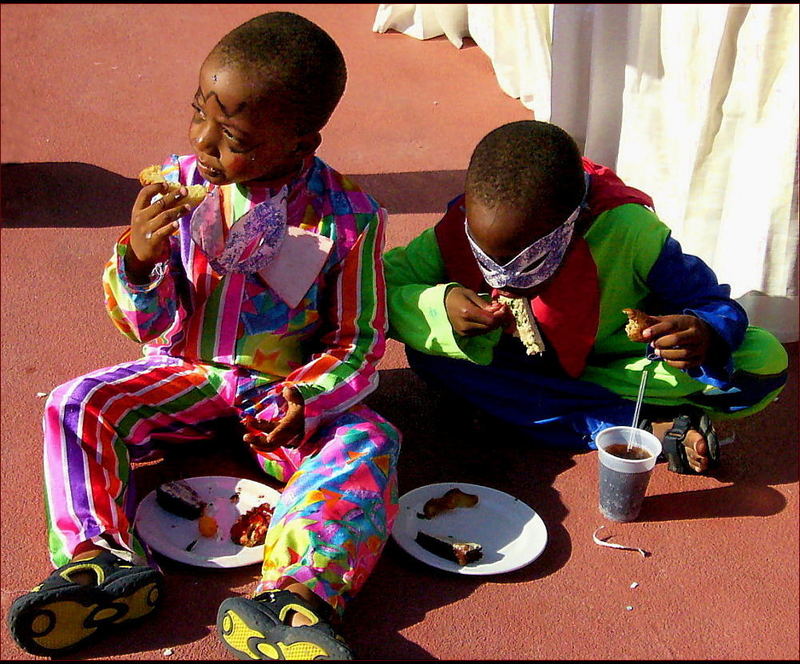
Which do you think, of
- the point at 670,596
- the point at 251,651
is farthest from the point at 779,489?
the point at 251,651

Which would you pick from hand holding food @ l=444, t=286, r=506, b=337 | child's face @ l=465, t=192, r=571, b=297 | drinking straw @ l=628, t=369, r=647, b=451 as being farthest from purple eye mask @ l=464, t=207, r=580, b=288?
drinking straw @ l=628, t=369, r=647, b=451

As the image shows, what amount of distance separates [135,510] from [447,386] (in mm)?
1116

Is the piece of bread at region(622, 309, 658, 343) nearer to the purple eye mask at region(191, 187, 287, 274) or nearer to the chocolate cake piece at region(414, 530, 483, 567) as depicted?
the chocolate cake piece at region(414, 530, 483, 567)

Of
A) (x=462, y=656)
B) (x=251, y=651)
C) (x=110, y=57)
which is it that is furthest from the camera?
(x=110, y=57)

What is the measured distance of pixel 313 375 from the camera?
3014 millimetres

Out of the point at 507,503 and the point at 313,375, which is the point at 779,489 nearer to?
the point at 507,503

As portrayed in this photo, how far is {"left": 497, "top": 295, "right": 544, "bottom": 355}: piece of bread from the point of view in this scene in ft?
10.4

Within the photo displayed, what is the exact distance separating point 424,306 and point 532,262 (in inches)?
18.9

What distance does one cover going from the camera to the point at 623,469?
3.06 metres

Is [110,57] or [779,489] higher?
[110,57]

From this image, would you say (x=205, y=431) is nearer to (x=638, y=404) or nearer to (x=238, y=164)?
(x=238, y=164)

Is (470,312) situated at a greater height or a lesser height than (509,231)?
lesser

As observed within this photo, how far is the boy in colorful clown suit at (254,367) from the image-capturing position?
256cm

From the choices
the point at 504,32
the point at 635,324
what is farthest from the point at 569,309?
the point at 504,32
